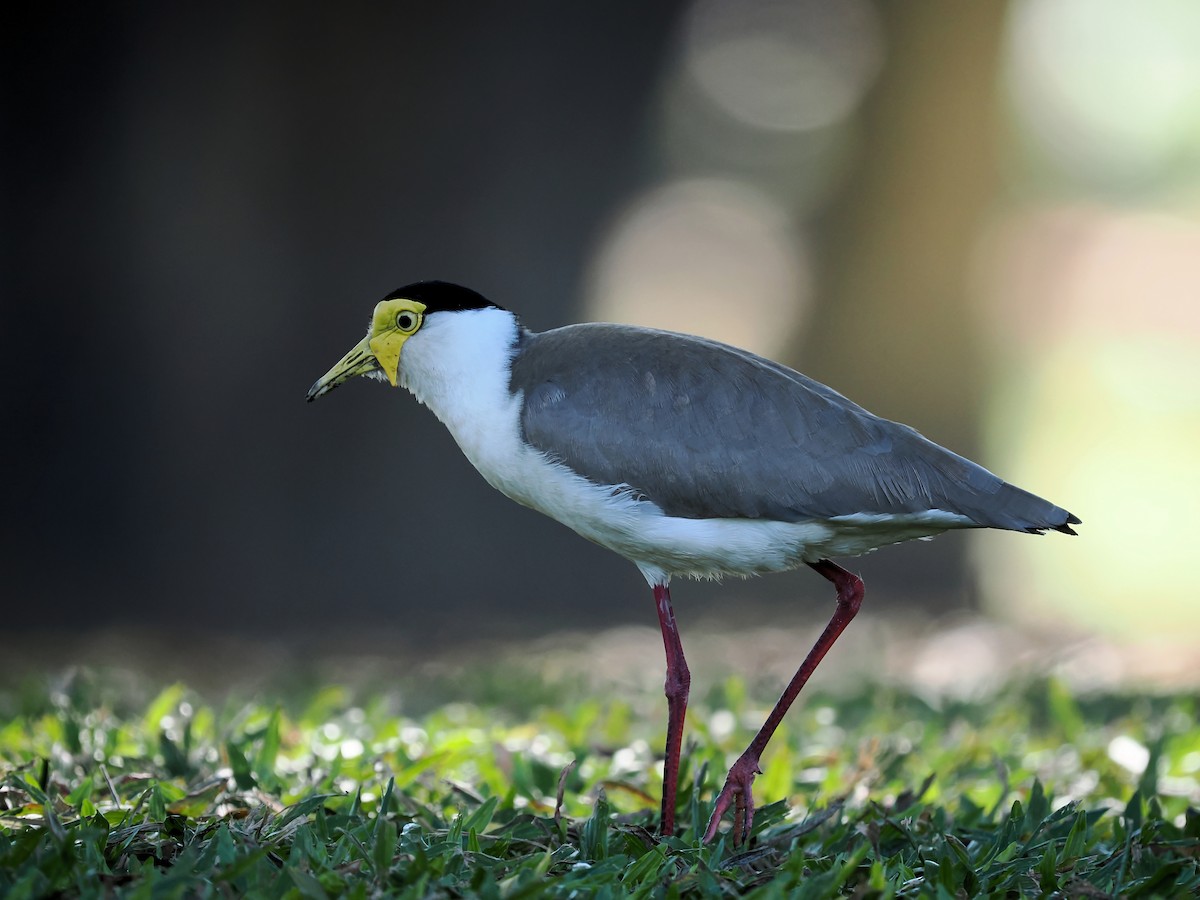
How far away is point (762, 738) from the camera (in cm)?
331

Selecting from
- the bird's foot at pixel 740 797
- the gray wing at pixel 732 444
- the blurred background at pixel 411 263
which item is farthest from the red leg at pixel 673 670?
the blurred background at pixel 411 263

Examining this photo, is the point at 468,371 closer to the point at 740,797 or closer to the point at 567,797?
the point at 567,797

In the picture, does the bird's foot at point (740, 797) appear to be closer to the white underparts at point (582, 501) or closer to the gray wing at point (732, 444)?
the white underparts at point (582, 501)

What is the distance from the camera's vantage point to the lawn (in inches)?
103

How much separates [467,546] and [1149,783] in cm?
567

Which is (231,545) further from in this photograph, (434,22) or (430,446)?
(434,22)

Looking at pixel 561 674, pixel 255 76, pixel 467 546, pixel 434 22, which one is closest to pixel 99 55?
pixel 255 76

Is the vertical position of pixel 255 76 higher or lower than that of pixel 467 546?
higher

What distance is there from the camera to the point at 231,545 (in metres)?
8.41

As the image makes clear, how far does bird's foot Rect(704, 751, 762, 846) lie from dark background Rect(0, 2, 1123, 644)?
514cm

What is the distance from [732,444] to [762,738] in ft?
2.49

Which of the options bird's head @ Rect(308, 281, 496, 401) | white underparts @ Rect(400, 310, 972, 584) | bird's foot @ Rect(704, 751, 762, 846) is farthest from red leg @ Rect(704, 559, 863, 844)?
bird's head @ Rect(308, 281, 496, 401)

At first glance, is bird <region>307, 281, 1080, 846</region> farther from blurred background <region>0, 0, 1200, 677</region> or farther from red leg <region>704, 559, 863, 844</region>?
blurred background <region>0, 0, 1200, 677</region>

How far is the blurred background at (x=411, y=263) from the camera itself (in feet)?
26.8
